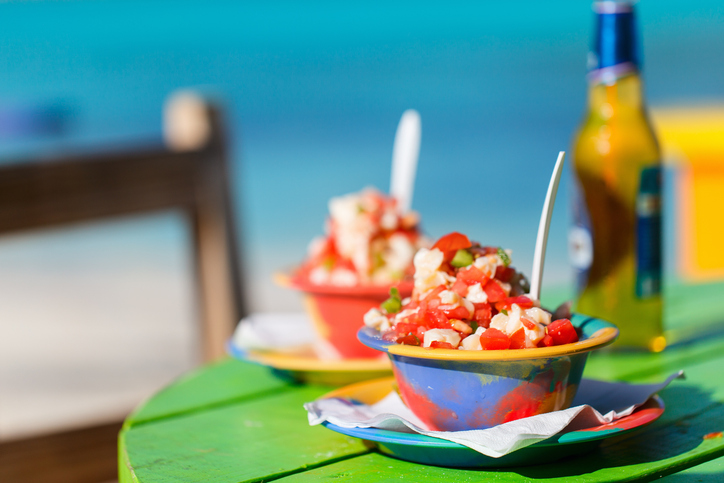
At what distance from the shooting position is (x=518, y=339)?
63 cm

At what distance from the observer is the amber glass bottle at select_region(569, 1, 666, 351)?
103cm

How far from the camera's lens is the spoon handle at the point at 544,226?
0.65 m

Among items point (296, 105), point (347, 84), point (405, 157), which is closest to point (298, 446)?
point (405, 157)

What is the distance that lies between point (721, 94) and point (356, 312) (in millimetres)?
13015

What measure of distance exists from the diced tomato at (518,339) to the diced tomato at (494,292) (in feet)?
0.15

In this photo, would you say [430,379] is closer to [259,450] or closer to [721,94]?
[259,450]

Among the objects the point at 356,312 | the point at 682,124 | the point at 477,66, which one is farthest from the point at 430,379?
the point at 477,66

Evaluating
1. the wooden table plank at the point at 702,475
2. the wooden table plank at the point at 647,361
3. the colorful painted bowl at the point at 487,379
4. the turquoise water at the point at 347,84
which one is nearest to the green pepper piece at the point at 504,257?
the colorful painted bowl at the point at 487,379

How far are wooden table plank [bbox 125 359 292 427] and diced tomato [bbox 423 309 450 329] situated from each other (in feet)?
1.31

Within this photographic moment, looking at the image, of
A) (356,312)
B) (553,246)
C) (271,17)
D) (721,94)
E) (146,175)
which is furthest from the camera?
(271,17)

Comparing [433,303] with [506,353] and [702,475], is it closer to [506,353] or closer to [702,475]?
[506,353]

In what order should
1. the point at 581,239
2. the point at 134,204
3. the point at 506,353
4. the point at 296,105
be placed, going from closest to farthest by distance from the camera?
the point at 506,353, the point at 581,239, the point at 134,204, the point at 296,105

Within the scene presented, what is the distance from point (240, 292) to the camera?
2.14 m

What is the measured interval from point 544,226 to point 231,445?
0.40 meters
